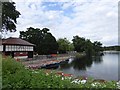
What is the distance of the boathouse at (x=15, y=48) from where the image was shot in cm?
4032

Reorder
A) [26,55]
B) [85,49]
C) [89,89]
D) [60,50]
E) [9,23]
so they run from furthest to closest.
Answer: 1. [85,49]
2. [60,50]
3. [26,55]
4. [9,23]
5. [89,89]

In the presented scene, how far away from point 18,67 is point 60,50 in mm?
72968

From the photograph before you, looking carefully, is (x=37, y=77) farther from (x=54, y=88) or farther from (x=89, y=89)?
(x=89, y=89)

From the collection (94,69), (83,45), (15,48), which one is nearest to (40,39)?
(15,48)

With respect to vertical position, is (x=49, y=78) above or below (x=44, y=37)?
below

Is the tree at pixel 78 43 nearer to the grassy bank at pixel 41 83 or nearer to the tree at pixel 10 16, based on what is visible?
the tree at pixel 10 16

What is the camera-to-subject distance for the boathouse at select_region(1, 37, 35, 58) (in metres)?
40.3

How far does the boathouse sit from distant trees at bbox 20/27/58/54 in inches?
537

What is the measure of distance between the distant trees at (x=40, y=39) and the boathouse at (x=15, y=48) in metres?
13.6

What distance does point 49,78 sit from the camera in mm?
6930

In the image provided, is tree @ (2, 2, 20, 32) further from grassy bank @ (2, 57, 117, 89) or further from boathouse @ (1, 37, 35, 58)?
grassy bank @ (2, 57, 117, 89)

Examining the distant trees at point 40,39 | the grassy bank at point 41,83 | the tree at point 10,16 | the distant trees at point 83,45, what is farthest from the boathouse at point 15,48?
the distant trees at point 83,45

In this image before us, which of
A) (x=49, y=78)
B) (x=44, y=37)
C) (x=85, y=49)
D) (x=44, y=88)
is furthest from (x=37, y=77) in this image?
(x=85, y=49)

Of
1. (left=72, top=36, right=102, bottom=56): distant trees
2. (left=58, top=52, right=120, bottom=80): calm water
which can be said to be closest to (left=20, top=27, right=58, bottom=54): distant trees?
(left=58, top=52, right=120, bottom=80): calm water
